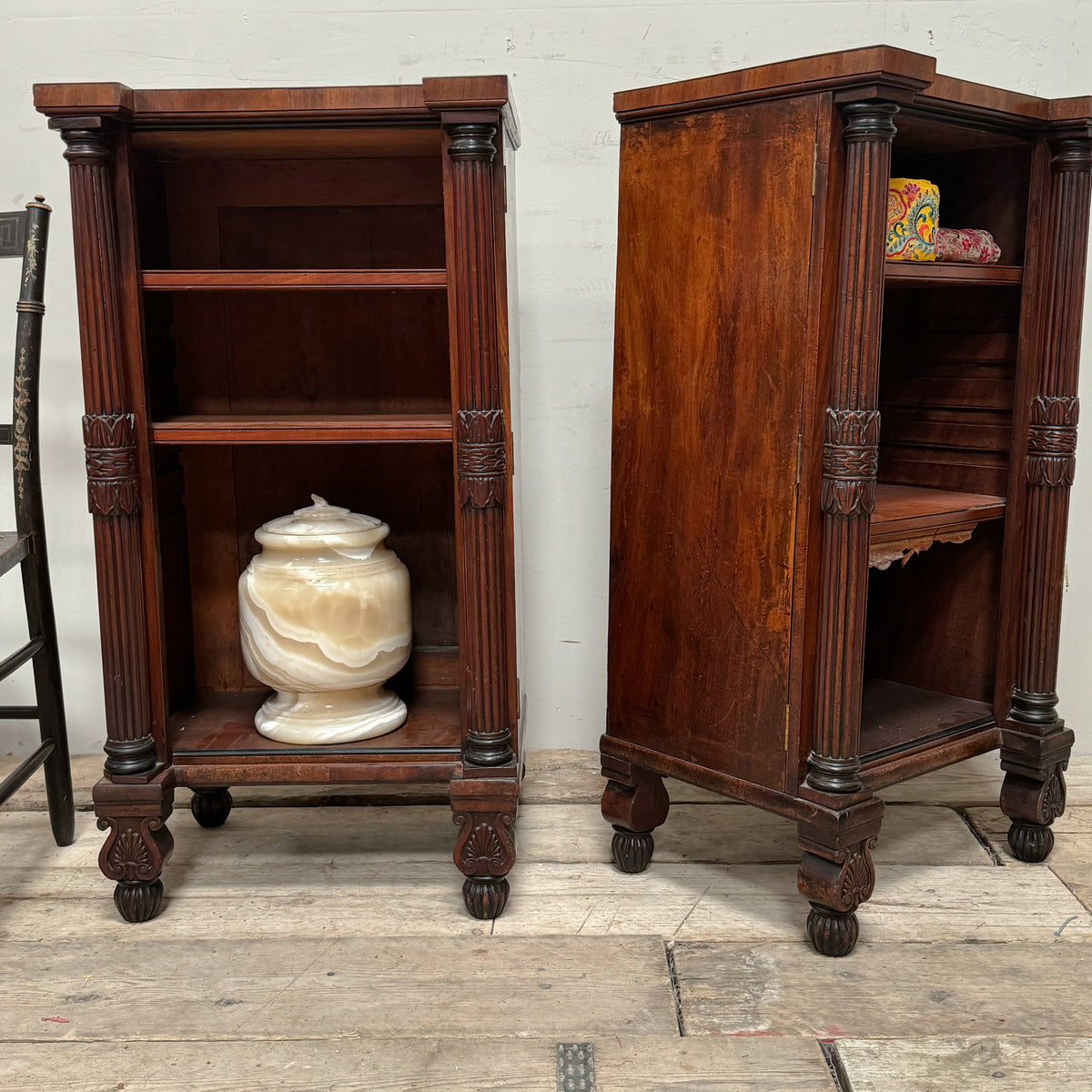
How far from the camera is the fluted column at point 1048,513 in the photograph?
1.88 metres

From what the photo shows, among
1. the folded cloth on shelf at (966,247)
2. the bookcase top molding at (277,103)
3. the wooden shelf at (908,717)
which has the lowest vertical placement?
the wooden shelf at (908,717)

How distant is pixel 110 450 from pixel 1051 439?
1.52 metres

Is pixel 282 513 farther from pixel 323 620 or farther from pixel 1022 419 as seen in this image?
pixel 1022 419

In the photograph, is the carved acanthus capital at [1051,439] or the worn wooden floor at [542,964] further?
the carved acanthus capital at [1051,439]

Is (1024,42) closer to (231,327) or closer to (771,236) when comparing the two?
(771,236)

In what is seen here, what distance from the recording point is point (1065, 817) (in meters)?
2.27

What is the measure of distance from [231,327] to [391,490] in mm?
415

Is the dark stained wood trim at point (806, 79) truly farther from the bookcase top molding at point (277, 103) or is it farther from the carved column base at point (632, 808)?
the carved column base at point (632, 808)

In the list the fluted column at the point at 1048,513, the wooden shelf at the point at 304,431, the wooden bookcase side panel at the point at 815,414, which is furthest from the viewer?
the fluted column at the point at 1048,513

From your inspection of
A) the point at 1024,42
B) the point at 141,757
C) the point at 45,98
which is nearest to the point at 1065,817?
the point at 1024,42

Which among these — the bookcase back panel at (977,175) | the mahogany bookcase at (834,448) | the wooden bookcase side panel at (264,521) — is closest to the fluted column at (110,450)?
the wooden bookcase side panel at (264,521)

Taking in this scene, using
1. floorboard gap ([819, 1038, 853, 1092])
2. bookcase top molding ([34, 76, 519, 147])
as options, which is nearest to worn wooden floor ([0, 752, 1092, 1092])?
floorboard gap ([819, 1038, 853, 1092])

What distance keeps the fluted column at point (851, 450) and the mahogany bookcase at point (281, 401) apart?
492 millimetres

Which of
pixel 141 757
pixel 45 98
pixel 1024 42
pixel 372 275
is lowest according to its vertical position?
pixel 141 757
